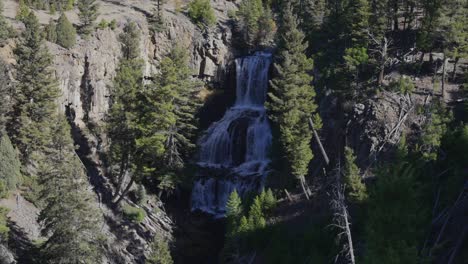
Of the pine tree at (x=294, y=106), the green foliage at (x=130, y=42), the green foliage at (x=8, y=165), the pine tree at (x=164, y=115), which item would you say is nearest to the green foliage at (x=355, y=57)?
the pine tree at (x=294, y=106)

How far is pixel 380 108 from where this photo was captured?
39.8 meters

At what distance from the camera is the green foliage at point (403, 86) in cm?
3991

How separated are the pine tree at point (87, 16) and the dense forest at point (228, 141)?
0.69ft

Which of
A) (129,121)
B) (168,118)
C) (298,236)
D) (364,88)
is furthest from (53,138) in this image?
(364,88)

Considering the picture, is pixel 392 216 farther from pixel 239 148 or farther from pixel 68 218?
pixel 239 148

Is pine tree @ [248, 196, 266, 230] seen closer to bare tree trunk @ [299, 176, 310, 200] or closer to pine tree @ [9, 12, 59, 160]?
bare tree trunk @ [299, 176, 310, 200]

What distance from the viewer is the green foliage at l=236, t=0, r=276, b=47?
6348 centimetres

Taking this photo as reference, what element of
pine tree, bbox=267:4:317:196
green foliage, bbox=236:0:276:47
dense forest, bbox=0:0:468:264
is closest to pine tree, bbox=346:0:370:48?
dense forest, bbox=0:0:468:264

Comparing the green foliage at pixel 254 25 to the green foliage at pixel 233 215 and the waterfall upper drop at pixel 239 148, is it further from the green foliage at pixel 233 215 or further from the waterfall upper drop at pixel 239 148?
the green foliage at pixel 233 215

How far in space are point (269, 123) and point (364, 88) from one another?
1229 cm

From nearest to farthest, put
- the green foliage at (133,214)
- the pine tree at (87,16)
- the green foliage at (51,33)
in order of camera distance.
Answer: the green foliage at (133,214) < the green foliage at (51,33) < the pine tree at (87,16)

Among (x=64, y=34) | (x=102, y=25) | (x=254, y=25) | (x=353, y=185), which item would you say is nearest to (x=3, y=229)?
(x=353, y=185)

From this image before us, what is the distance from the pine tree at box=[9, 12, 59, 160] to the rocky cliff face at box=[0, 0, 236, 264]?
14.8 ft

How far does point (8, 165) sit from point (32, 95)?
6.75m
